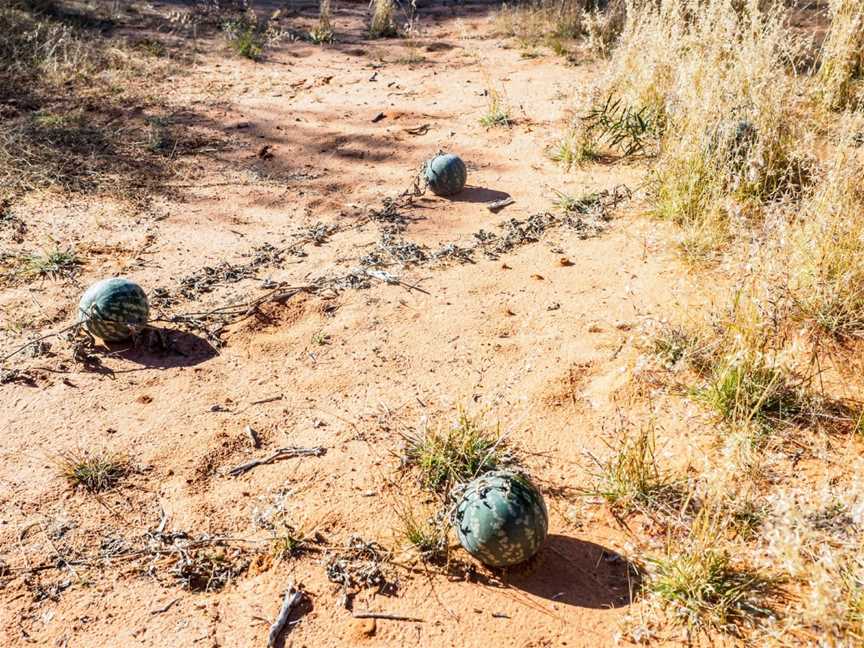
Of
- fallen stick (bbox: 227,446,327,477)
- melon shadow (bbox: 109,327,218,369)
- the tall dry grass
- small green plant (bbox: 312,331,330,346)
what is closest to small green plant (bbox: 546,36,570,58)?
the tall dry grass

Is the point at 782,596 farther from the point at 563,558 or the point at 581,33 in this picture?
the point at 581,33

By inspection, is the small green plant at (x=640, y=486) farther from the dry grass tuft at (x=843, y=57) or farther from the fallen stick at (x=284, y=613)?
the dry grass tuft at (x=843, y=57)

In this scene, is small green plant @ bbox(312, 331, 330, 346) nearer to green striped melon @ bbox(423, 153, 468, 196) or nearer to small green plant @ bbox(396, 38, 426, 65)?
green striped melon @ bbox(423, 153, 468, 196)

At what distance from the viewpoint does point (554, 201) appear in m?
5.52

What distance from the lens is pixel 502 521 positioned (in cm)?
264

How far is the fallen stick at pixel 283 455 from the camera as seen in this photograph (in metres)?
3.34

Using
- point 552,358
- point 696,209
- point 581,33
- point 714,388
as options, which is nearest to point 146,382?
point 552,358

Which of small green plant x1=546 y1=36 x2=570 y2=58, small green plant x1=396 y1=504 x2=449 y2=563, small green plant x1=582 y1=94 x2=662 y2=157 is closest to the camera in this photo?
small green plant x1=396 y1=504 x2=449 y2=563

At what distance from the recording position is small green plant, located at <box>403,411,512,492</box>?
315 cm

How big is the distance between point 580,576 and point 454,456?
730mm

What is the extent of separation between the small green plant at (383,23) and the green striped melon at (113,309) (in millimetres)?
7058

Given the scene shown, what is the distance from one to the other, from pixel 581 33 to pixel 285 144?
4.51m

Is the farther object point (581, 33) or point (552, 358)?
point (581, 33)

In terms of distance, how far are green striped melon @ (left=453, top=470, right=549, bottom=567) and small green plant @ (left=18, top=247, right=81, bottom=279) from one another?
3.46m
